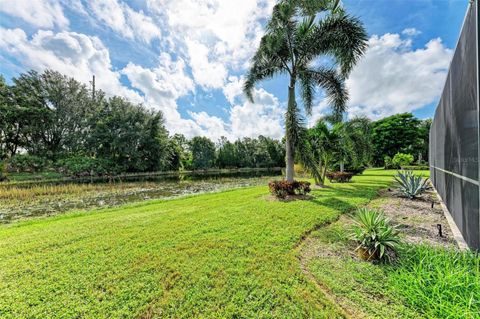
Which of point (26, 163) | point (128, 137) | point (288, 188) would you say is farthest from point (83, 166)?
point (288, 188)

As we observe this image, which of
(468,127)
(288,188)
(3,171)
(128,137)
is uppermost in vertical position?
(128,137)

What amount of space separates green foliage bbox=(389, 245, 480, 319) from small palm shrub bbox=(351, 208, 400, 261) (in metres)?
0.21

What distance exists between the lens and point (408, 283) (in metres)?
2.52

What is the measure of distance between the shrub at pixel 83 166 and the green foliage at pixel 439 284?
3138cm

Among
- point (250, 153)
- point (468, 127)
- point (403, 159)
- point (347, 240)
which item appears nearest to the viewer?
point (468, 127)

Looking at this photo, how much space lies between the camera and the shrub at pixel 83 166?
25.1 metres

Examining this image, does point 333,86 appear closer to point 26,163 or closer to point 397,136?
point 26,163

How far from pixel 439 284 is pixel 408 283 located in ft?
0.95

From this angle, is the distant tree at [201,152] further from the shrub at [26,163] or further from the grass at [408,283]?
the grass at [408,283]

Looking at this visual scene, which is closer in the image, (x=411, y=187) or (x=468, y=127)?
(x=468, y=127)

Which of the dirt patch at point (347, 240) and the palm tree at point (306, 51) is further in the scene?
the palm tree at point (306, 51)

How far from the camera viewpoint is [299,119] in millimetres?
7676

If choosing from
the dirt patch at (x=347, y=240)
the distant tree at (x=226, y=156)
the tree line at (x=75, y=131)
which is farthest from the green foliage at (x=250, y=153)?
the dirt patch at (x=347, y=240)

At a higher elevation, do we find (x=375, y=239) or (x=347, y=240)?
(x=375, y=239)
